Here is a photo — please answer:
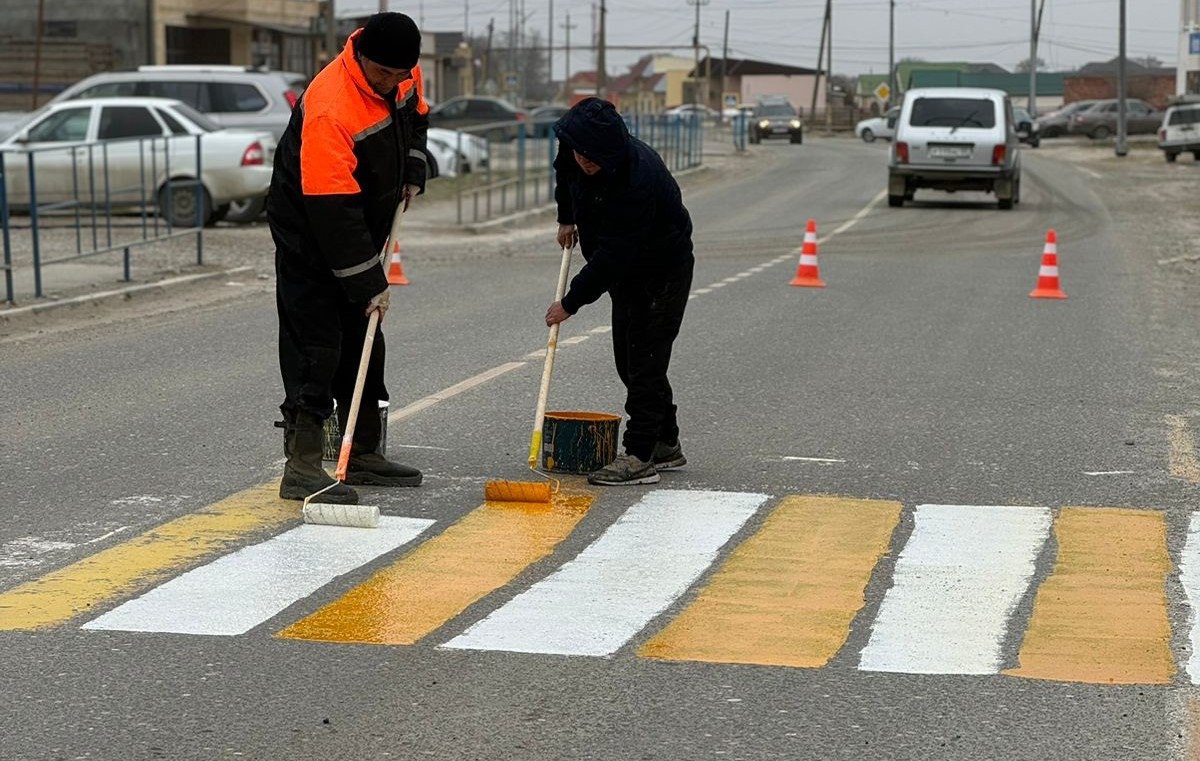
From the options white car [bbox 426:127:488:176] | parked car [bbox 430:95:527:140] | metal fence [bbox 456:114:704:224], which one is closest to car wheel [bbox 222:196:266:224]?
metal fence [bbox 456:114:704:224]

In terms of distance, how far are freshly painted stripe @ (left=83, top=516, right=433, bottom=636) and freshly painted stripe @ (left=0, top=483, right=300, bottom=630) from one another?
108 mm

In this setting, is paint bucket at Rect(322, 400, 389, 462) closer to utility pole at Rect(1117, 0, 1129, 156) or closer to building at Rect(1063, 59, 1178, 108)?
utility pole at Rect(1117, 0, 1129, 156)

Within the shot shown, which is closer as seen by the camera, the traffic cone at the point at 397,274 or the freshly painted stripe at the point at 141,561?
the freshly painted stripe at the point at 141,561

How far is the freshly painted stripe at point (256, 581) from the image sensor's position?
5.53 metres

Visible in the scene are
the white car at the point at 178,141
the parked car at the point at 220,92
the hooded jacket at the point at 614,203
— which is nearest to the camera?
the hooded jacket at the point at 614,203

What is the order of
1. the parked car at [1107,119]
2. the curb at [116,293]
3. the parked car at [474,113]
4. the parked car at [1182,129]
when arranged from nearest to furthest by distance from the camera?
the curb at [116,293] < the parked car at [1182,129] < the parked car at [474,113] < the parked car at [1107,119]

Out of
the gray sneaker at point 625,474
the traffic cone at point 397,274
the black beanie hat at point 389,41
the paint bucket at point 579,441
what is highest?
the black beanie hat at point 389,41

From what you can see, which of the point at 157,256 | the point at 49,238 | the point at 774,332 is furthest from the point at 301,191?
the point at 157,256

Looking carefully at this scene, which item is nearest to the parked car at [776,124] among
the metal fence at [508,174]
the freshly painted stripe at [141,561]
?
the metal fence at [508,174]

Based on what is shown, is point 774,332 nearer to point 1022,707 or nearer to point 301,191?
point 301,191

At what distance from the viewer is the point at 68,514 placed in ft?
23.2

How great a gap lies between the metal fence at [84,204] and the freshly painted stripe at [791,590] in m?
8.99

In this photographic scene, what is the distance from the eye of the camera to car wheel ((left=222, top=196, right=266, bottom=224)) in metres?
23.1

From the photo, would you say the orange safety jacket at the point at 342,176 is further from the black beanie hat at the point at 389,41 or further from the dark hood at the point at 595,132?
the dark hood at the point at 595,132
